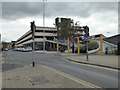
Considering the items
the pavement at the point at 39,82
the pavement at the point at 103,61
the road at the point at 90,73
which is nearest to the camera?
the pavement at the point at 39,82

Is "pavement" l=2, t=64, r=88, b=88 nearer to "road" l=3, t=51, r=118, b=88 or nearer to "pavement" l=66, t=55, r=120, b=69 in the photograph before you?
"road" l=3, t=51, r=118, b=88

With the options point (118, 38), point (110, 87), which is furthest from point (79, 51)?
point (110, 87)

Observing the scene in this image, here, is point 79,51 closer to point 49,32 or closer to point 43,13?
point 43,13

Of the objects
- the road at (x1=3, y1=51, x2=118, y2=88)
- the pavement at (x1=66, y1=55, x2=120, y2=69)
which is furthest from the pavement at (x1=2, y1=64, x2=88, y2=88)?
the pavement at (x1=66, y1=55, x2=120, y2=69)

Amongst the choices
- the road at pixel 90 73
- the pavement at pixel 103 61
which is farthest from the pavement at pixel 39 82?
the pavement at pixel 103 61

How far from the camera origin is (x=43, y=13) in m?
43.5

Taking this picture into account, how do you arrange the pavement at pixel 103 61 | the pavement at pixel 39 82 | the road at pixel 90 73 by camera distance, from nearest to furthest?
the pavement at pixel 39 82
the road at pixel 90 73
the pavement at pixel 103 61

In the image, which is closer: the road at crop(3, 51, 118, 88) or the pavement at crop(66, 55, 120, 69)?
the road at crop(3, 51, 118, 88)

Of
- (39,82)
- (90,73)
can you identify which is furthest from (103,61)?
(39,82)

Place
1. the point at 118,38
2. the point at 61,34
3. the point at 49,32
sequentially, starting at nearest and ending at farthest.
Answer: the point at 118,38, the point at 61,34, the point at 49,32

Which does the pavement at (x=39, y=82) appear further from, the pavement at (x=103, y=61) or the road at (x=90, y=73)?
the pavement at (x=103, y=61)

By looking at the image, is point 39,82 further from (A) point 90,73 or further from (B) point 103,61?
(B) point 103,61

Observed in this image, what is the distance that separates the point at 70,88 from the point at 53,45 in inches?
2809

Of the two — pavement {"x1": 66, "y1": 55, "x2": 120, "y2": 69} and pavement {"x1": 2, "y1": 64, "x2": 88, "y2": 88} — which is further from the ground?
pavement {"x1": 66, "y1": 55, "x2": 120, "y2": 69}
